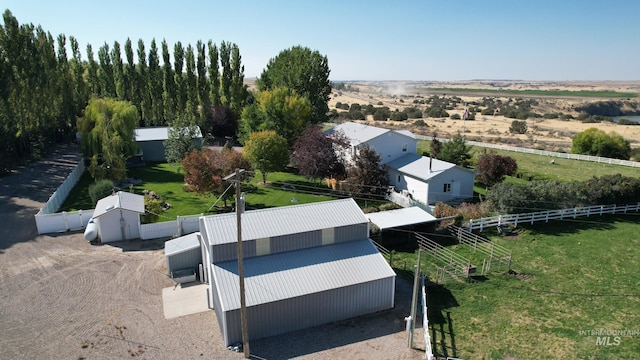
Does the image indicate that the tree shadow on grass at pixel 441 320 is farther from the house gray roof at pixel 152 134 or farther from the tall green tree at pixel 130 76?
the tall green tree at pixel 130 76

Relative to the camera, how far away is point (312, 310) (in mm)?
17922

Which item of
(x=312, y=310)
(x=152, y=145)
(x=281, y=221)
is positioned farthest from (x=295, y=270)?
(x=152, y=145)

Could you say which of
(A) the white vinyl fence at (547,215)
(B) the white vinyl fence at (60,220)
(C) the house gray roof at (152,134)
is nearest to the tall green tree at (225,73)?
(C) the house gray roof at (152,134)

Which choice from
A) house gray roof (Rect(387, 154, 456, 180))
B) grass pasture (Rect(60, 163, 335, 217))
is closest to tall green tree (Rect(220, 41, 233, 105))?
grass pasture (Rect(60, 163, 335, 217))

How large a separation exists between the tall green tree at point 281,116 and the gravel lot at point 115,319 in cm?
2544

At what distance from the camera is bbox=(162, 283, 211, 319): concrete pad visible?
18.9 m

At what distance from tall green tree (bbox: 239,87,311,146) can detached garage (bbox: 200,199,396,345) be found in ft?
92.0

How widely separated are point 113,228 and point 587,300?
1036 inches

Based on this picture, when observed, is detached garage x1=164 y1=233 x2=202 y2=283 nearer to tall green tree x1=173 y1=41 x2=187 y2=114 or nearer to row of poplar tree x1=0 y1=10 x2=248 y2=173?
row of poplar tree x1=0 y1=10 x2=248 y2=173

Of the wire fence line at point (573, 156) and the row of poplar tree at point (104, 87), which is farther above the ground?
the row of poplar tree at point (104, 87)

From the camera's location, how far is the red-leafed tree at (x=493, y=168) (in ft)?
121

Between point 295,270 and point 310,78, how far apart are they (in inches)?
1680

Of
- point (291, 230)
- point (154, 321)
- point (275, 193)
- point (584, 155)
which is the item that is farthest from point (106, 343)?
point (584, 155)

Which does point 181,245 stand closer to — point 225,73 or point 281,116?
point 281,116
